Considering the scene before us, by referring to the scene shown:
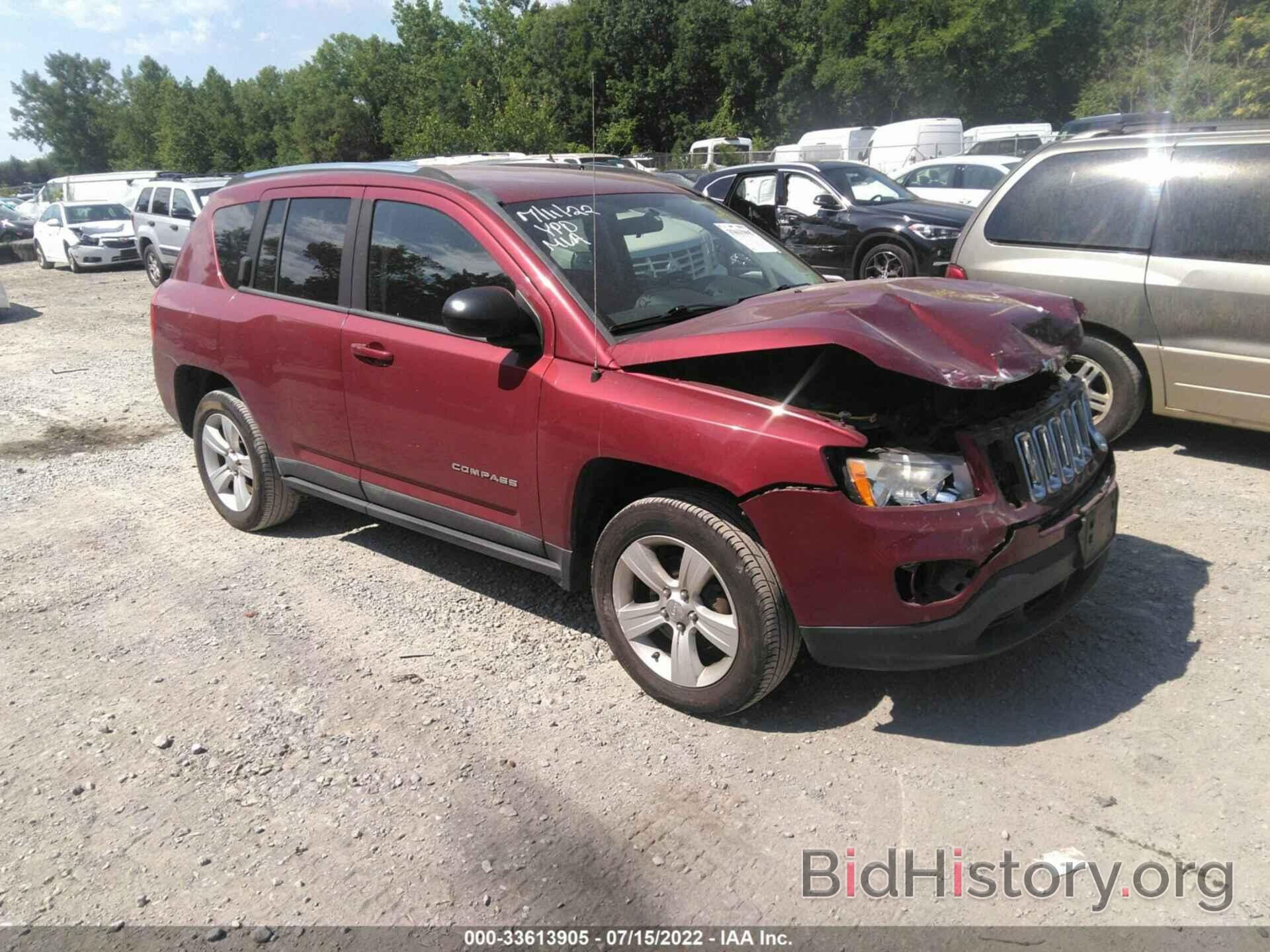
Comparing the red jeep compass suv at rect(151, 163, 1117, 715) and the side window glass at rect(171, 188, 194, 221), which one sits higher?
the side window glass at rect(171, 188, 194, 221)

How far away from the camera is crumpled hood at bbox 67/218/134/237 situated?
2094 centimetres

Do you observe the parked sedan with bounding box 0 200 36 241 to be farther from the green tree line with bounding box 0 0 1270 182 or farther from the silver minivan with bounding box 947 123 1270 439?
the silver minivan with bounding box 947 123 1270 439

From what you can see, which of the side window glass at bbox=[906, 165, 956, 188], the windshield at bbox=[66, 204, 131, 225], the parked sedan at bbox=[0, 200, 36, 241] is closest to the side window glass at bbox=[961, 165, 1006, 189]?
the side window glass at bbox=[906, 165, 956, 188]

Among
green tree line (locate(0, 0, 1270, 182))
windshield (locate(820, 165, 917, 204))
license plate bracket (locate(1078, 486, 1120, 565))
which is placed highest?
green tree line (locate(0, 0, 1270, 182))

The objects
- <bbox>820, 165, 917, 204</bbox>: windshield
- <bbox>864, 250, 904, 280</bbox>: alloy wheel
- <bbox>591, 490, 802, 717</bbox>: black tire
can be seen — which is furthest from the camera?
<bbox>820, 165, 917, 204</bbox>: windshield

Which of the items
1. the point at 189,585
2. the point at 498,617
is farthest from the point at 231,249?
the point at 498,617

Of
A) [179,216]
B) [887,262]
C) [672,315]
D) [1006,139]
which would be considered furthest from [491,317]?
[1006,139]

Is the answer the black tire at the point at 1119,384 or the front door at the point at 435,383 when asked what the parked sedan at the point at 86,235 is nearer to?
the front door at the point at 435,383

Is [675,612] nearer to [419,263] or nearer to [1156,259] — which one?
[419,263]

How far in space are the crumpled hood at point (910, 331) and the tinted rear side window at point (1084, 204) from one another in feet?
8.73

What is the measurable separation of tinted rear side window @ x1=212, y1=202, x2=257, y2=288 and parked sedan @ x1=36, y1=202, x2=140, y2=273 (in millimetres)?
17472

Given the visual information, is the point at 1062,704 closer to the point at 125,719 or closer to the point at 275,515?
the point at 125,719

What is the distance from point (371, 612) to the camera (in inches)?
177

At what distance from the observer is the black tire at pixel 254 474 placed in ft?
16.8
